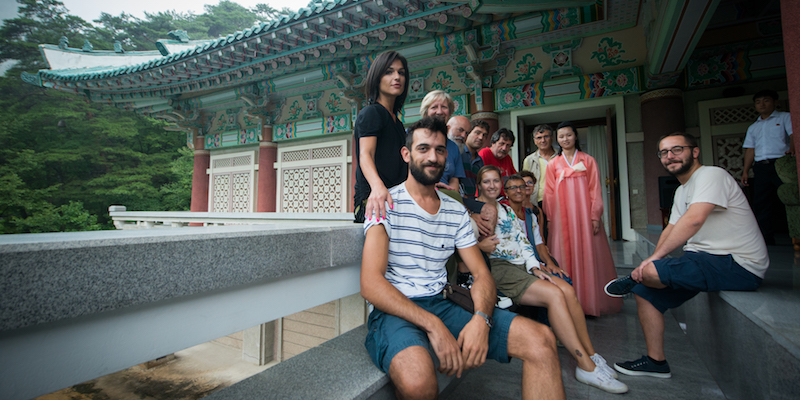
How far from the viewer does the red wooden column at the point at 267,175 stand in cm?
884

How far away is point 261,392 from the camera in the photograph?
1.21 metres

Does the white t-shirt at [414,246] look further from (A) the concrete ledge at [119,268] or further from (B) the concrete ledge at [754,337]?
(B) the concrete ledge at [754,337]

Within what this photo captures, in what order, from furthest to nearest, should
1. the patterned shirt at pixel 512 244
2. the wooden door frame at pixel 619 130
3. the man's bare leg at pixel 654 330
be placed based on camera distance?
the wooden door frame at pixel 619 130, the patterned shirt at pixel 512 244, the man's bare leg at pixel 654 330

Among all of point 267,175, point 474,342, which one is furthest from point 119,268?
point 267,175

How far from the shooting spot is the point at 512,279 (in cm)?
211

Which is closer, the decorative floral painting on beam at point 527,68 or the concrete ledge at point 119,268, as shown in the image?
the concrete ledge at point 119,268

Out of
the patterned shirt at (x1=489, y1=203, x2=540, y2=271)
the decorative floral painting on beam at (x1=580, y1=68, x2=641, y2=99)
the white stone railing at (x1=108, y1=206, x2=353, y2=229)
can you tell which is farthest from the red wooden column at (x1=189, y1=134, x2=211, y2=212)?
the patterned shirt at (x1=489, y1=203, x2=540, y2=271)

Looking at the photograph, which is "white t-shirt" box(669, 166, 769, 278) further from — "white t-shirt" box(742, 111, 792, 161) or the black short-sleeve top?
"white t-shirt" box(742, 111, 792, 161)

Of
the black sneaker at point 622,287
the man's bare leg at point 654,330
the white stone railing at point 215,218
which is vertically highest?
the white stone railing at point 215,218

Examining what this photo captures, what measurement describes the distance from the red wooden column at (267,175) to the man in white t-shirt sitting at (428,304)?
313 inches

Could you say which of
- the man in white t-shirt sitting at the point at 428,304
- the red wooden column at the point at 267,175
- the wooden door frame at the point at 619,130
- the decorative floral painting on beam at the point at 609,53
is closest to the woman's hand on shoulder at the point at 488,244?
the man in white t-shirt sitting at the point at 428,304

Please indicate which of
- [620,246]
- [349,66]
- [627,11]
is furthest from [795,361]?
[349,66]

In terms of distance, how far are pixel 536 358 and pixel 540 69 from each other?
5.56m

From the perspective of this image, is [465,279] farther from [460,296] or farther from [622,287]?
[622,287]
